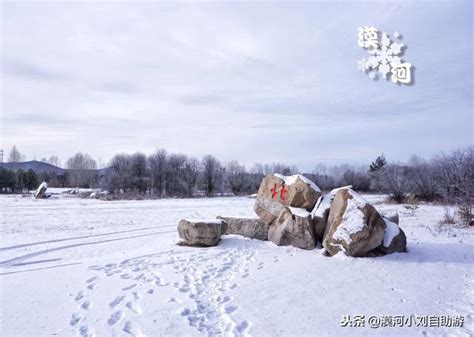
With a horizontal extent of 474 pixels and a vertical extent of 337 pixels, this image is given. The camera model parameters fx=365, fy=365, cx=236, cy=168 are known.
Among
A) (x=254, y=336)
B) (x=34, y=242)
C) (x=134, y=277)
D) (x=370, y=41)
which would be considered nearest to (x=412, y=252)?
(x=370, y=41)

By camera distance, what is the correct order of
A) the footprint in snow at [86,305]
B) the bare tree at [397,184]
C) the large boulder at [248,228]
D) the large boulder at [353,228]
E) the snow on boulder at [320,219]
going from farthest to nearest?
the bare tree at [397,184], the large boulder at [248,228], the snow on boulder at [320,219], the large boulder at [353,228], the footprint in snow at [86,305]

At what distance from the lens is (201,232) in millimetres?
9211

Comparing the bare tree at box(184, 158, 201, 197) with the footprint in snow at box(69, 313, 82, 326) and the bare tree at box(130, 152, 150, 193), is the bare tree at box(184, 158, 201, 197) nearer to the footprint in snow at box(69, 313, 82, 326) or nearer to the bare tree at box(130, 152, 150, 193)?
the bare tree at box(130, 152, 150, 193)

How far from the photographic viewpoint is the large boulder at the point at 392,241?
331 inches

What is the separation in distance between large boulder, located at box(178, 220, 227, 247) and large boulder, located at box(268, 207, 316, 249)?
1560 mm

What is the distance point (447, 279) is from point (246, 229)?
508 centimetres

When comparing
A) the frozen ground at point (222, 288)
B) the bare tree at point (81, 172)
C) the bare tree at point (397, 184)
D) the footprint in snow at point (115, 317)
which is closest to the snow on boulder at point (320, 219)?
the frozen ground at point (222, 288)

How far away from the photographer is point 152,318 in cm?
488

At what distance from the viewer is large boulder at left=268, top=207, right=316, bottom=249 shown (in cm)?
902

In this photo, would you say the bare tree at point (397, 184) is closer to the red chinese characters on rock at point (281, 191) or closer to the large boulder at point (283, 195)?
the large boulder at point (283, 195)

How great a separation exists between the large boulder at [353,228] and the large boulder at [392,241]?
19cm

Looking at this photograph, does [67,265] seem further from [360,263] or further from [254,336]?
[360,263]

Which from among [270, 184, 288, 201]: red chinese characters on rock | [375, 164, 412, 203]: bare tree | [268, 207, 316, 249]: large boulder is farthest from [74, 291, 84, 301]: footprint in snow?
[375, 164, 412, 203]: bare tree

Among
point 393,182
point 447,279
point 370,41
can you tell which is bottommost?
point 447,279
